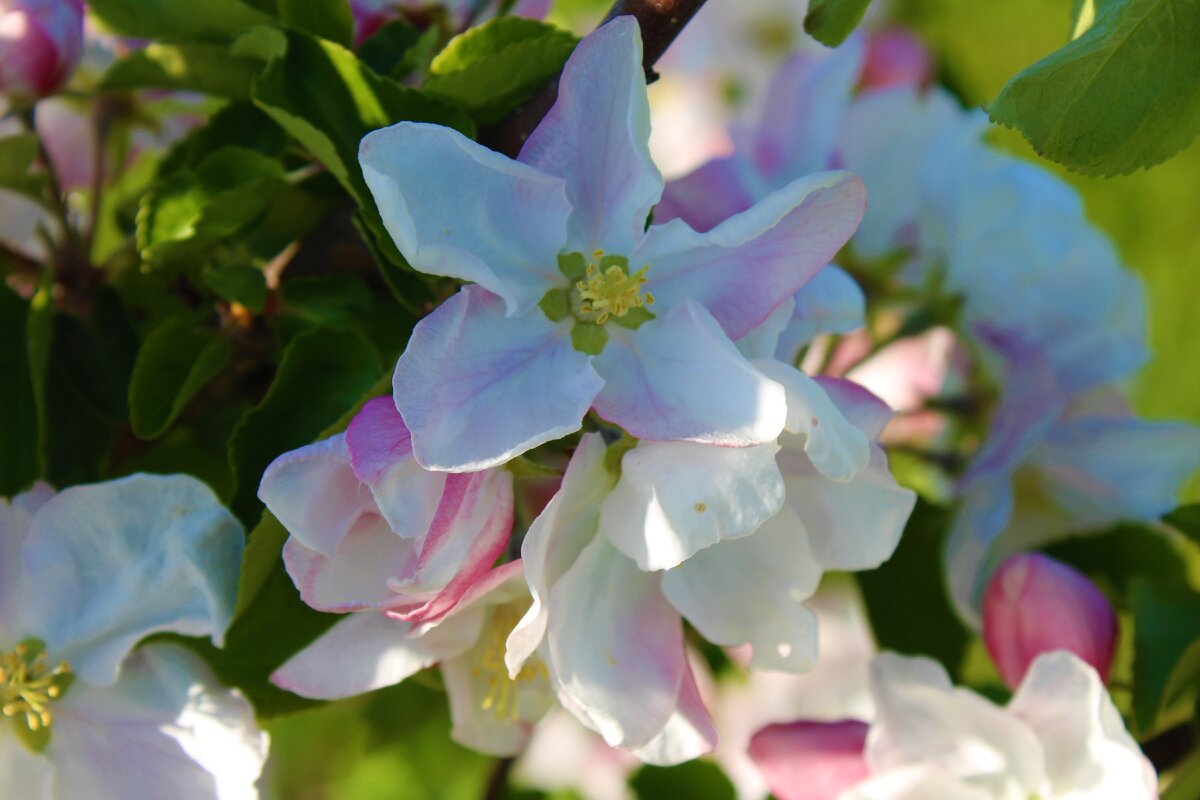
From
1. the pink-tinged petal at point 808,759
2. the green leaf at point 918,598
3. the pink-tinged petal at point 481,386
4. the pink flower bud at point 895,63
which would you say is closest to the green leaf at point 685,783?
the green leaf at point 918,598

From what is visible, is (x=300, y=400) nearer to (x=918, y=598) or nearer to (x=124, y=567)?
(x=124, y=567)

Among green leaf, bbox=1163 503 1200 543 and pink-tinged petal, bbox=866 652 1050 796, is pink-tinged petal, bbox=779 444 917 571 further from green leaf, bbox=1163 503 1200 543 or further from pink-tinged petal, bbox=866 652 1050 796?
green leaf, bbox=1163 503 1200 543

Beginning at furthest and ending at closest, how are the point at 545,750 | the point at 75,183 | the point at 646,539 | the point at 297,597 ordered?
the point at 545,750
the point at 75,183
the point at 297,597
the point at 646,539

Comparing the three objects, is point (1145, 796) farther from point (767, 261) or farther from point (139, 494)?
point (139, 494)

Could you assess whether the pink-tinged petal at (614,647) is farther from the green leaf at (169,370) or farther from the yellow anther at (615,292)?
the green leaf at (169,370)

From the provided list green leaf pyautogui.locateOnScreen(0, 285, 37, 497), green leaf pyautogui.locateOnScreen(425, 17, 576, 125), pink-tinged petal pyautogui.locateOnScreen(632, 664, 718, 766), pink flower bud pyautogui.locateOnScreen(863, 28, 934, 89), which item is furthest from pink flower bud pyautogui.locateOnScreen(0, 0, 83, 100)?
pink flower bud pyautogui.locateOnScreen(863, 28, 934, 89)

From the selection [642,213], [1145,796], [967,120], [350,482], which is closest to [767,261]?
[642,213]
